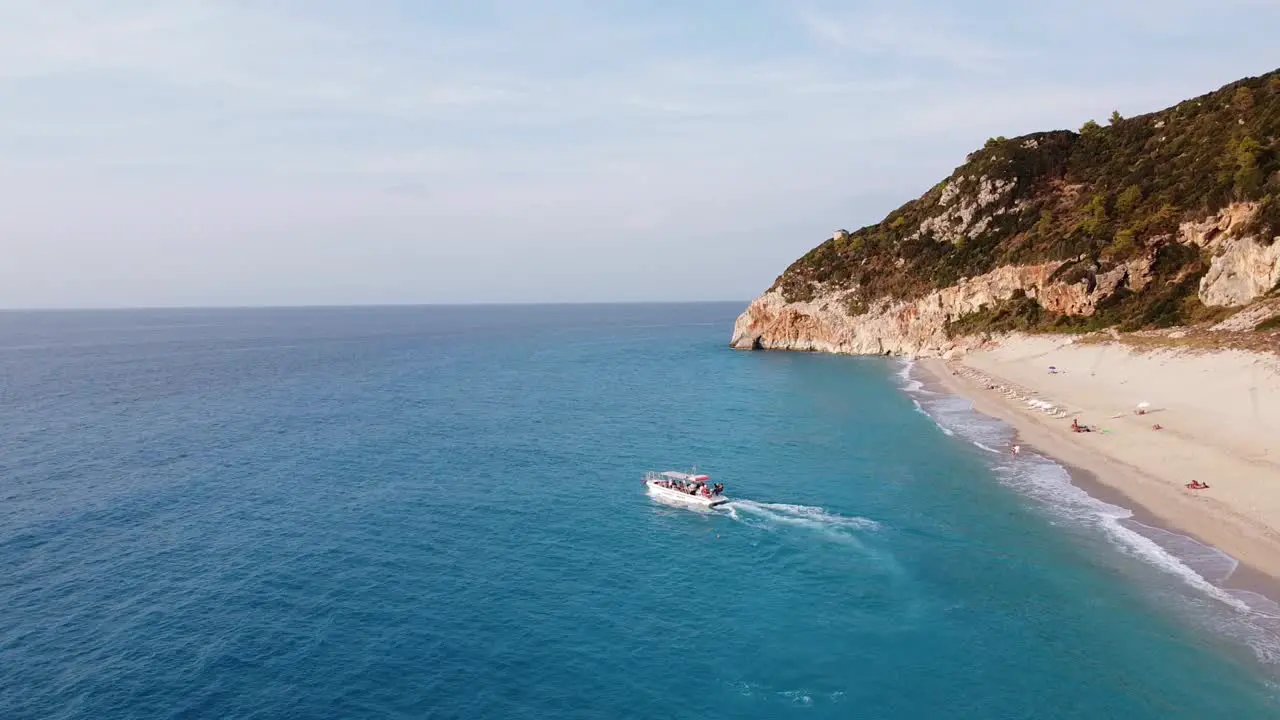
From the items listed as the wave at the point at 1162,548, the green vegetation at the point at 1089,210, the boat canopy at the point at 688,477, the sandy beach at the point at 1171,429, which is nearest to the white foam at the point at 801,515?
the boat canopy at the point at 688,477

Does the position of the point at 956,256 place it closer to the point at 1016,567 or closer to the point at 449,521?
the point at 1016,567

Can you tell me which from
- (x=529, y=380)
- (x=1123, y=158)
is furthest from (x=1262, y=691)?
(x=1123, y=158)

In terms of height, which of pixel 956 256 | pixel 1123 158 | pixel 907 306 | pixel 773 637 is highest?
pixel 1123 158

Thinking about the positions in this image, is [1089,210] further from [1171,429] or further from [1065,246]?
[1171,429]

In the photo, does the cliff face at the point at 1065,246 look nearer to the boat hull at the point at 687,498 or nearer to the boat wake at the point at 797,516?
the boat wake at the point at 797,516

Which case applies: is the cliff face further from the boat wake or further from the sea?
the boat wake

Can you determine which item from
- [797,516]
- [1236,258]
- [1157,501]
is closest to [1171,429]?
[1157,501]
